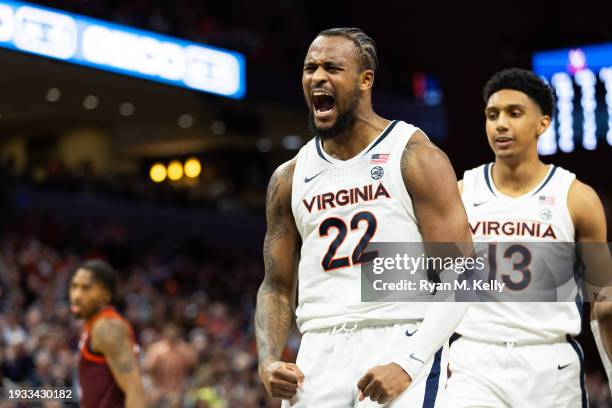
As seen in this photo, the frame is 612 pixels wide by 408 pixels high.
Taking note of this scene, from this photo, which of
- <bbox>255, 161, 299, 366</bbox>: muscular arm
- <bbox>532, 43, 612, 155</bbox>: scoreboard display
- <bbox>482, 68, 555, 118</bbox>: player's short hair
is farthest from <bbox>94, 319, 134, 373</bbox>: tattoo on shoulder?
<bbox>532, 43, 612, 155</bbox>: scoreboard display

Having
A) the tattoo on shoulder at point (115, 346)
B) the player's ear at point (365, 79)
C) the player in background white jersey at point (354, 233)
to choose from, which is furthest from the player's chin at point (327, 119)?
the tattoo on shoulder at point (115, 346)

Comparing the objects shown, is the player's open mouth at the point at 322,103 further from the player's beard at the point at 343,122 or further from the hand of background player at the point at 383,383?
the hand of background player at the point at 383,383

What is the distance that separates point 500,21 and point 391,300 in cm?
1889

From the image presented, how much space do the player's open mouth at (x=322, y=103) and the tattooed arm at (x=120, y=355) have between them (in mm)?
2888

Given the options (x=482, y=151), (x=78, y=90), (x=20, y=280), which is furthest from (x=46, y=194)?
(x=482, y=151)

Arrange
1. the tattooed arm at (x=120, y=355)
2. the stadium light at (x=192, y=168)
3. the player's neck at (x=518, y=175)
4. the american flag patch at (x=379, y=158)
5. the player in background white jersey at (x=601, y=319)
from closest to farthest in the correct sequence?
the american flag patch at (x=379, y=158)
the player in background white jersey at (x=601, y=319)
the player's neck at (x=518, y=175)
the tattooed arm at (x=120, y=355)
the stadium light at (x=192, y=168)

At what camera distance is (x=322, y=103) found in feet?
13.0

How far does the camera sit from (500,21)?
21.8 meters

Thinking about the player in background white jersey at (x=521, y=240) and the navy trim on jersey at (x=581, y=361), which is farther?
the navy trim on jersey at (x=581, y=361)

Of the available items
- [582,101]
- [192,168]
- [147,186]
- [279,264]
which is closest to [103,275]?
[279,264]

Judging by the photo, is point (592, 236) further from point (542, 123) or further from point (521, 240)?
point (542, 123)

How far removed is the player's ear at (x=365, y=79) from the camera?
399cm

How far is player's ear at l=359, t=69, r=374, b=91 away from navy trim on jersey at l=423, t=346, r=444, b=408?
1046 mm

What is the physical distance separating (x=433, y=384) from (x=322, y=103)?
1126 mm
